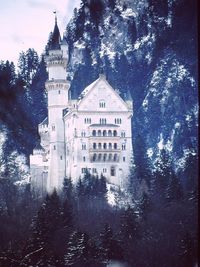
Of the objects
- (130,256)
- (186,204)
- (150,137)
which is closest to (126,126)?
(150,137)

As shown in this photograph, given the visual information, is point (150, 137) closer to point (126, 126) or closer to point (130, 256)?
point (126, 126)

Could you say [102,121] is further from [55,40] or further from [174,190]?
[174,190]

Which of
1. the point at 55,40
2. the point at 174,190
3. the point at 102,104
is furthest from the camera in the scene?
the point at 102,104

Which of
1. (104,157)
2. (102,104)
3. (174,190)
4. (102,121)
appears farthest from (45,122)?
(174,190)

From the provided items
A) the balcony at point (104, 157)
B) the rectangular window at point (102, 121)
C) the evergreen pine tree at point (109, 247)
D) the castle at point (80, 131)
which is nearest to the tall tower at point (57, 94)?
the castle at point (80, 131)

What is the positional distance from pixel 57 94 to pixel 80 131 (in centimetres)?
177

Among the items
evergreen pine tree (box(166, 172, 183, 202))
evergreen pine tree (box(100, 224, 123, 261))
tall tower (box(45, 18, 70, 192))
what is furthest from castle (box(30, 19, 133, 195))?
evergreen pine tree (box(100, 224, 123, 261))

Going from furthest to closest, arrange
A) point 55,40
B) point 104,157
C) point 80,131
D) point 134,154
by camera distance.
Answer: point 80,131 < point 134,154 < point 104,157 < point 55,40

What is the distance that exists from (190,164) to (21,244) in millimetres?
6269

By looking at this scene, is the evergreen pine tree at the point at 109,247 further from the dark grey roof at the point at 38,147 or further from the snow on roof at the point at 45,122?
the snow on roof at the point at 45,122

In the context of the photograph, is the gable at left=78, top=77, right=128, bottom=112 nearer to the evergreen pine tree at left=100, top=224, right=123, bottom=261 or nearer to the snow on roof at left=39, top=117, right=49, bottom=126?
the snow on roof at left=39, top=117, right=49, bottom=126

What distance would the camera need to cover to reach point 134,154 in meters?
26.5

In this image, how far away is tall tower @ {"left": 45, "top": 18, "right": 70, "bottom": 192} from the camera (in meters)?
26.7

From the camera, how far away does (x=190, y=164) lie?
2431 cm
